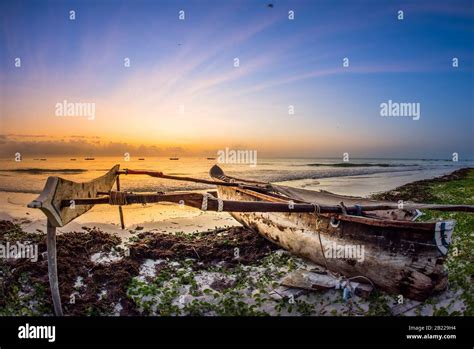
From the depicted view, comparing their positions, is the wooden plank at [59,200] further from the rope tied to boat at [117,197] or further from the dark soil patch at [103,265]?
the dark soil patch at [103,265]

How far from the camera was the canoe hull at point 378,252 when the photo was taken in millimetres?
3389

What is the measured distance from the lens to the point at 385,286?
12.1 ft

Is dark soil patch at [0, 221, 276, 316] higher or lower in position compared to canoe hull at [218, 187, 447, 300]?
lower

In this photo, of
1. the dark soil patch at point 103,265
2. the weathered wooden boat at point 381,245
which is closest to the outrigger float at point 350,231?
the weathered wooden boat at point 381,245

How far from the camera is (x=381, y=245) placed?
3.67 metres

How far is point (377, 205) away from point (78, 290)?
405 centimetres

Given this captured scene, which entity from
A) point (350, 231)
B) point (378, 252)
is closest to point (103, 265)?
point (350, 231)

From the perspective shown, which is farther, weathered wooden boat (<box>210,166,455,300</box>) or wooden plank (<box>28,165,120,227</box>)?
weathered wooden boat (<box>210,166,455,300</box>)

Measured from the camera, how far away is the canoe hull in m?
3.39

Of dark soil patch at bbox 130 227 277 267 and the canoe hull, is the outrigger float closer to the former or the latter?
the canoe hull

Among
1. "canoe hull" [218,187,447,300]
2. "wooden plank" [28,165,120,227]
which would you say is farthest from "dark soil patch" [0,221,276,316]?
"canoe hull" [218,187,447,300]

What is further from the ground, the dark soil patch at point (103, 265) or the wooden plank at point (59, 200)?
the wooden plank at point (59, 200)

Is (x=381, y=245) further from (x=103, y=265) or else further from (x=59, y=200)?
(x=103, y=265)

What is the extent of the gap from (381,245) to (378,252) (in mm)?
93
